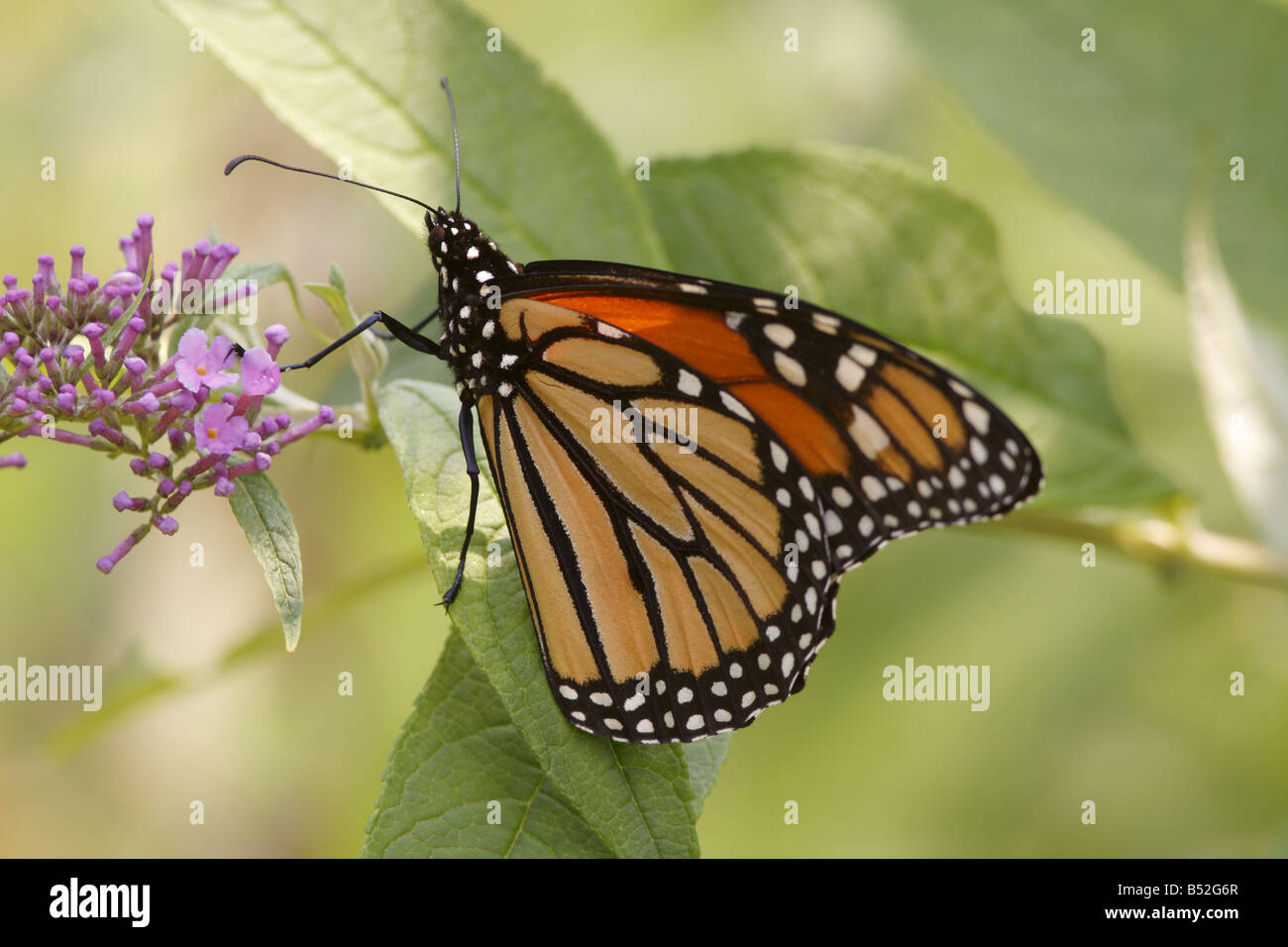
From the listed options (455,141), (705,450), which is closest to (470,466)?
(705,450)

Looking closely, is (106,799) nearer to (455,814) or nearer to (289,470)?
(289,470)

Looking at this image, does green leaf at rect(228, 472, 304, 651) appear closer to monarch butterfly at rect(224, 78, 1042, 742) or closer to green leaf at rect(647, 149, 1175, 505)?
monarch butterfly at rect(224, 78, 1042, 742)

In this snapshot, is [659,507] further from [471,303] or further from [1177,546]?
[1177,546]

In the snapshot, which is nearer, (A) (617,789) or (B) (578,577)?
(A) (617,789)

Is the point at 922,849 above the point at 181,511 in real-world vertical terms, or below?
Result: below

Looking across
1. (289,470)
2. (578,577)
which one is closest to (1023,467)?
(578,577)

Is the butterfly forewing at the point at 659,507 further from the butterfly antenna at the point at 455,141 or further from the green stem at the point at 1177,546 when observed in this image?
the green stem at the point at 1177,546
